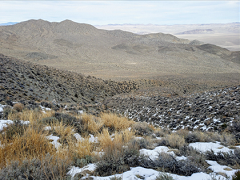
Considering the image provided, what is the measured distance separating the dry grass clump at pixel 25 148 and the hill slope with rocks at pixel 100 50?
4577 cm

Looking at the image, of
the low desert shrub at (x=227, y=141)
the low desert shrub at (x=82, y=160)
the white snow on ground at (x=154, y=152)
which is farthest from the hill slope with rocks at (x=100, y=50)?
the low desert shrub at (x=82, y=160)

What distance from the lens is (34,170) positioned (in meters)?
2.54

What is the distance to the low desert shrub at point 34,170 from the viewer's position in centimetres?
244

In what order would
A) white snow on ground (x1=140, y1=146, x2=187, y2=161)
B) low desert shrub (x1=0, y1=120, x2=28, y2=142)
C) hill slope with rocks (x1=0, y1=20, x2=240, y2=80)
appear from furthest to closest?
hill slope with rocks (x1=0, y1=20, x2=240, y2=80) < low desert shrub (x1=0, y1=120, x2=28, y2=142) < white snow on ground (x1=140, y1=146, x2=187, y2=161)

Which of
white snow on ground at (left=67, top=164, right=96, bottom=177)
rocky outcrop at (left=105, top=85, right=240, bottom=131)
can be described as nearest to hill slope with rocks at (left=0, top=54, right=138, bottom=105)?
rocky outcrop at (left=105, top=85, right=240, bottom=131)

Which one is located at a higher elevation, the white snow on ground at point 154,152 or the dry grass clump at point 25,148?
the dry grass clump at point 25,148

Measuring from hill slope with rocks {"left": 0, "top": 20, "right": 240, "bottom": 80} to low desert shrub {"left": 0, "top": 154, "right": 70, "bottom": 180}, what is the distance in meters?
46.6

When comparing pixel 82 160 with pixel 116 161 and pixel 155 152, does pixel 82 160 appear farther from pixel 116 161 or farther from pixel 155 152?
pixel 155 152

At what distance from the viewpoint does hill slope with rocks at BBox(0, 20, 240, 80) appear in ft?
174

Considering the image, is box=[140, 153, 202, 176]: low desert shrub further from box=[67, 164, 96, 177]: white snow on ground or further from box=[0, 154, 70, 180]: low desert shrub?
box=[0, 154, 70, 180]: low desert shrub

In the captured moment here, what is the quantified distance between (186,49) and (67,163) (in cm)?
8061

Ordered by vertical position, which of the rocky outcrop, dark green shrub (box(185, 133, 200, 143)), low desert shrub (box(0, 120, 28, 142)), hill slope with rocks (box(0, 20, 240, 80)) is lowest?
the rocky outcrop

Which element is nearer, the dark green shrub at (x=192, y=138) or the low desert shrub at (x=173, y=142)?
the low desert shrub at (x=173, y=142)

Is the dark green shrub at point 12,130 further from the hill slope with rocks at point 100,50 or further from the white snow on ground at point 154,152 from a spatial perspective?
the hill slope with rocks at point 100,50
